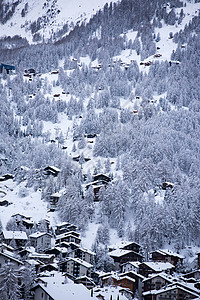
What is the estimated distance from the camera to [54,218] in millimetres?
97750

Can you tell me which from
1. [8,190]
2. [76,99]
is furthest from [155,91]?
[8,190]

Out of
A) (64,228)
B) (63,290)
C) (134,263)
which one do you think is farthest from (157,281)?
(64,228)

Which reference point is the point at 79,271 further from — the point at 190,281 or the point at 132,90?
the point at 132,90

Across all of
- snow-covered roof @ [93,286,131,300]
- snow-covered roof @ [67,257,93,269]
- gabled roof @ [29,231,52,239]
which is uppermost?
gabled roof @ [29,231,52,239]

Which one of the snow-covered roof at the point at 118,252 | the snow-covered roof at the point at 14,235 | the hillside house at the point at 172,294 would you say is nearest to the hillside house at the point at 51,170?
the snow-covered roof at the point at 14,235

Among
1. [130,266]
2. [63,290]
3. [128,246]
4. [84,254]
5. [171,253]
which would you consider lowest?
[130,266]

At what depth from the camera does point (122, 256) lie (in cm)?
8131

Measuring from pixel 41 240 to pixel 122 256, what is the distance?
14231 mm

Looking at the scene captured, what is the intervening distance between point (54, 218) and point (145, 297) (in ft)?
109

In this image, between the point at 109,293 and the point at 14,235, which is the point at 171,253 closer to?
the point at 109,293

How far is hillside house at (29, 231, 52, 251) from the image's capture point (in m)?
84.3

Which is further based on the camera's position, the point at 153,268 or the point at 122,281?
the point at 153,268

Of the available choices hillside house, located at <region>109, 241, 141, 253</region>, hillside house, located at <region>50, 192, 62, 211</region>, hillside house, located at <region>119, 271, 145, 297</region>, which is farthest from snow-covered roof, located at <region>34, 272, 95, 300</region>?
hillside house, located at <region>50, 192, 62, 211</region>

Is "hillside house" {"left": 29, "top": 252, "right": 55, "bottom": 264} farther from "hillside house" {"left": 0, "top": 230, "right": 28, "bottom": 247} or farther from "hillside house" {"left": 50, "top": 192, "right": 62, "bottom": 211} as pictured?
"hillside house" {"left": 50, "top": 192, "right": 62, "bottom": 211}
